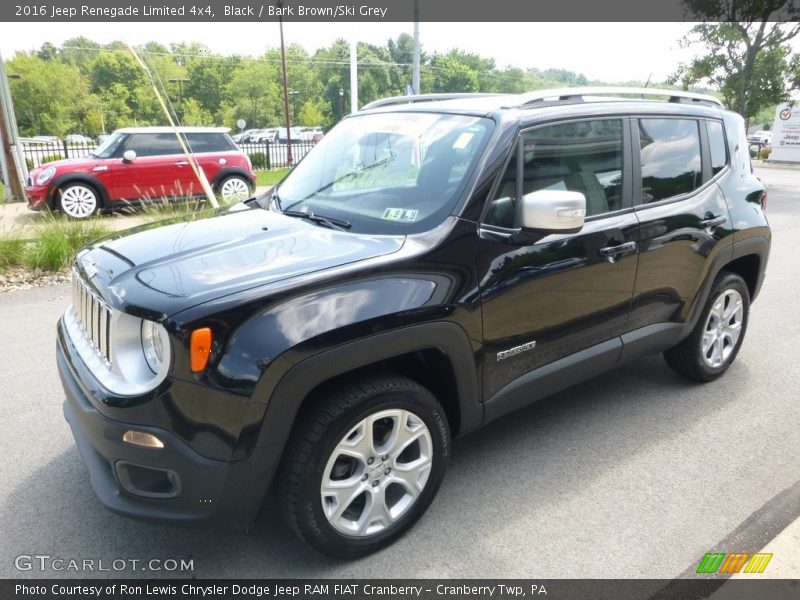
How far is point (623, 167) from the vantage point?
3.41 meters

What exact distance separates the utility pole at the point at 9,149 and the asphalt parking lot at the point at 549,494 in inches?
373

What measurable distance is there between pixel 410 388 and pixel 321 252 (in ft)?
2.20

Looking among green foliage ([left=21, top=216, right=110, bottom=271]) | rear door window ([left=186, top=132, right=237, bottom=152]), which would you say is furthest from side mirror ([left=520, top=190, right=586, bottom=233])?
rear door window ([left=186, top=132, right=237, bottom=152])

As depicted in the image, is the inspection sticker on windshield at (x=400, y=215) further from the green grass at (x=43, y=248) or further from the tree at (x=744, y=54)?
the tree at (x=744, y=54)

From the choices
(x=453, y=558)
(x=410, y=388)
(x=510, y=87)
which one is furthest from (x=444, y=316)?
(x=510, y=87)

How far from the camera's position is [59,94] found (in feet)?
176

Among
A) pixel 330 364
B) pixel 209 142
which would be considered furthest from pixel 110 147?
pixel 330 364

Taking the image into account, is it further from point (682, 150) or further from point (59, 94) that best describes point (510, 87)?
point (682, 150)

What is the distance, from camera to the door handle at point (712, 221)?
380cm

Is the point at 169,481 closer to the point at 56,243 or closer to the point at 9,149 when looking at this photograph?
the point at 56,243

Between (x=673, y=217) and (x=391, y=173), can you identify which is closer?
(x=391, y=173)

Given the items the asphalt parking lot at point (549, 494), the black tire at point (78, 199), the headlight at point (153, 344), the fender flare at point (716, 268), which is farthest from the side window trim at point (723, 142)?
the black tire at point (78, 199)

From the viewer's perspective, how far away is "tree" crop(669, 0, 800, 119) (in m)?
19.2

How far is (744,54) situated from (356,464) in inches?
914
